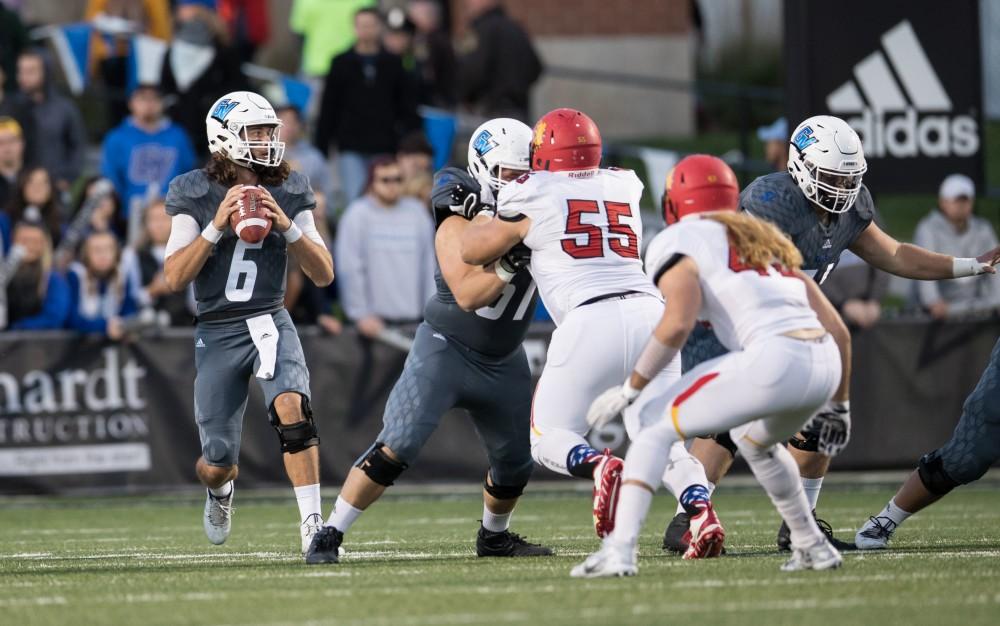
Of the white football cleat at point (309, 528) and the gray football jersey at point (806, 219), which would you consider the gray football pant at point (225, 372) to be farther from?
the gray football jersey at point (806, 219)

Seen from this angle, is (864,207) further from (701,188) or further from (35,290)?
(35,290)

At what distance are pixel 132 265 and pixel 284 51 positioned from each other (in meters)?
9.51

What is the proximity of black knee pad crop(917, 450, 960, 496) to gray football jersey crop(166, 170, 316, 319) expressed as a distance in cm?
290

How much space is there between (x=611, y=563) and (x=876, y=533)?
1.91 metres

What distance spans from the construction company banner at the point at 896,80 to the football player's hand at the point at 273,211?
3.77 meters

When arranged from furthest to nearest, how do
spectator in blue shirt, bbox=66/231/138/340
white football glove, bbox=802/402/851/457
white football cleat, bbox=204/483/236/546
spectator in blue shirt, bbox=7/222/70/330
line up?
1. spectator in blue shirt, bbox=7/222/70/330
2. spectator in blue shirt, bbox=66/231/138/340
3. white football cleat, bbox=204/483/236/546
4. white football glove, bbox=802/402/851/457

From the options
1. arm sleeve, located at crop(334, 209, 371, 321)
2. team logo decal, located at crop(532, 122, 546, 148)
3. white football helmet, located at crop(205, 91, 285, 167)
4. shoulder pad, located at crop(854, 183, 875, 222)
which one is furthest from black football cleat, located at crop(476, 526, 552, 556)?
arm sleeve, located at crop(334, 209, 371, 321)

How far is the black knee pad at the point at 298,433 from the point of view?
7062mm

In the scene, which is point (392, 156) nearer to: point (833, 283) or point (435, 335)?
point (833, 283)

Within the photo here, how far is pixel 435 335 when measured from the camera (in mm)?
6965

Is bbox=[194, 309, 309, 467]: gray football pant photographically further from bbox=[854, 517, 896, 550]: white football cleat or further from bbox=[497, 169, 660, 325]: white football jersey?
bbox=[854, 517, 896, 550]: white football cleat

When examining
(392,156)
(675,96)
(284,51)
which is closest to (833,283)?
(392,156)

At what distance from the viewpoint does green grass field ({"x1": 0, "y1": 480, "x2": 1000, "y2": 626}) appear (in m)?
5.13

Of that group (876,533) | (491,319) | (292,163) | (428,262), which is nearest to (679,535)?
(876,533)
